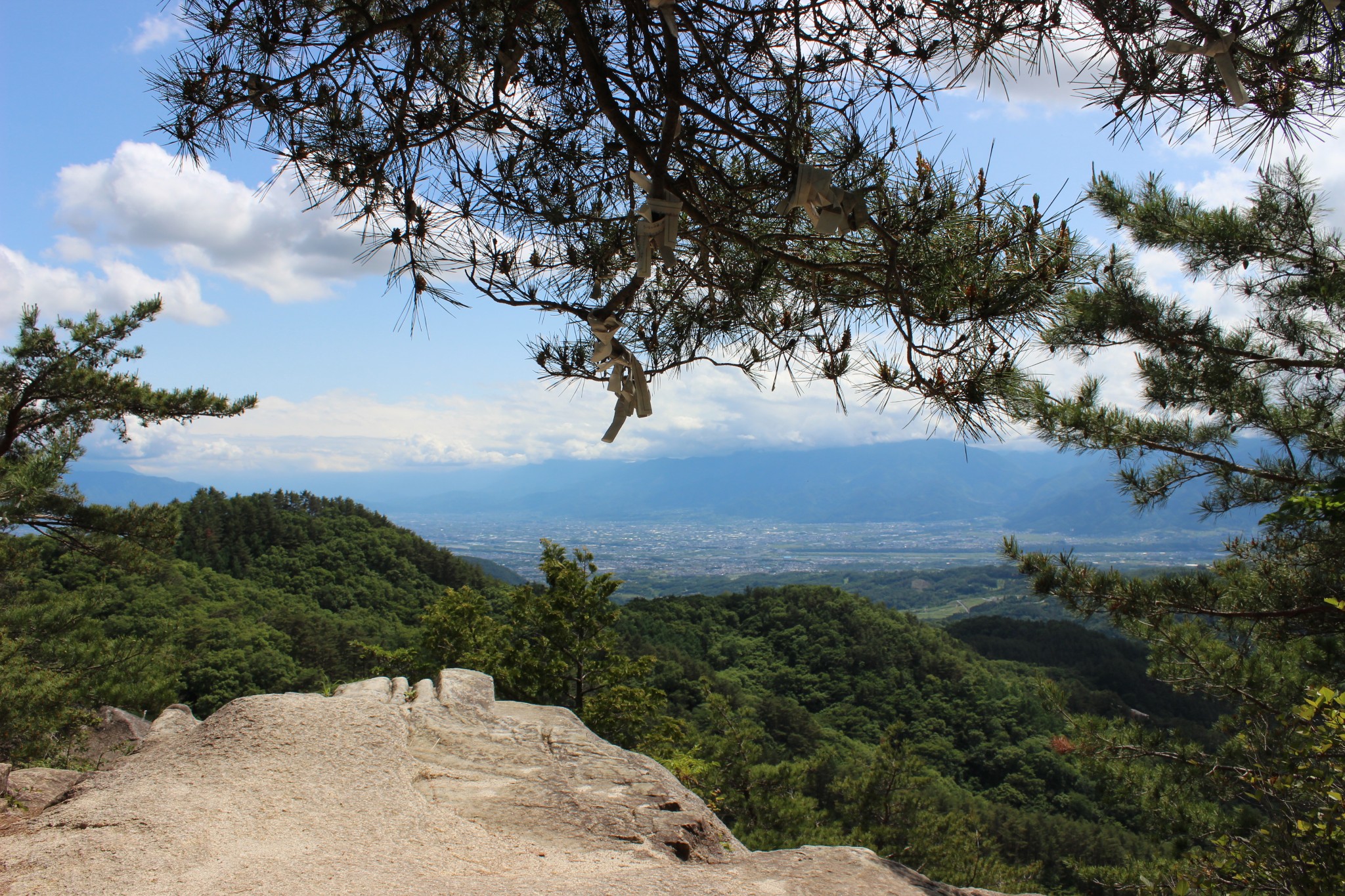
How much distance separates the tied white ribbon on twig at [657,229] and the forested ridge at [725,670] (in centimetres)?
623

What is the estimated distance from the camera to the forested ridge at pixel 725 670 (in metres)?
9.90

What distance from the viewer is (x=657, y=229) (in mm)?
1641

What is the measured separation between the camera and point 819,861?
8.09ft

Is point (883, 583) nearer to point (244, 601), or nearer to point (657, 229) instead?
point (244, 601)

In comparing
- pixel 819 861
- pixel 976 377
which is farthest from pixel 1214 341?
pixel 819 861

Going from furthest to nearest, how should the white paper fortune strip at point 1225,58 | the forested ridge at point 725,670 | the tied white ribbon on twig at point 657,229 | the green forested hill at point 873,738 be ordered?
the green forested hill at point 873,738
the forested ridge at point 725,670
the tied white ribbon on twig at point 657,229
the white paper fortune strip at point 1225,58

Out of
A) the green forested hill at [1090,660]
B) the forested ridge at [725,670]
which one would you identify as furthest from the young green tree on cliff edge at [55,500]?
the green forested hill at [1090,660]

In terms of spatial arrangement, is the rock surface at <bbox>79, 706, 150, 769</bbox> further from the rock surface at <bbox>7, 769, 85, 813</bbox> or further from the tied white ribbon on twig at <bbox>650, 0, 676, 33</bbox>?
the tied white ribbon on twig at <bbox>650, 0, 676, 33</bbox>

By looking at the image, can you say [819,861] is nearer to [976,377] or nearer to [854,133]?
[976,377]

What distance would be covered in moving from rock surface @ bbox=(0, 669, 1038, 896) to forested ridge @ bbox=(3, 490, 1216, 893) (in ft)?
15.6

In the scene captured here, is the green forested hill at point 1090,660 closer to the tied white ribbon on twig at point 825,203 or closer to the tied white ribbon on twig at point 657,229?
the tied white ribbon on twig at point 825,203

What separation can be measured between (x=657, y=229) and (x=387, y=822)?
7.00 feet

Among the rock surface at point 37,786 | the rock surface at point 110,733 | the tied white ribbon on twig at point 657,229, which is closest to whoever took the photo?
the tied white ribbon on twig at point 657,229

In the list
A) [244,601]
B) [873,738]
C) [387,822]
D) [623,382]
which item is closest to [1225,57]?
[623,382]
